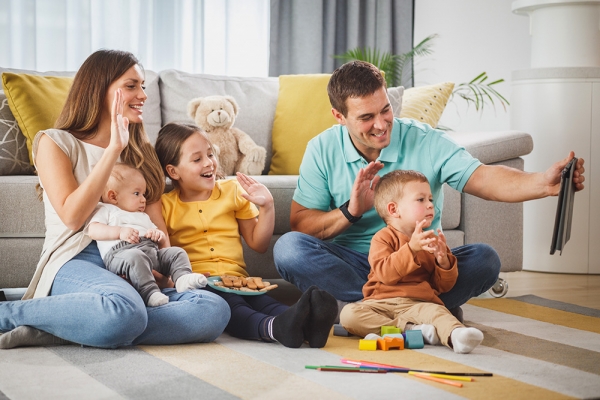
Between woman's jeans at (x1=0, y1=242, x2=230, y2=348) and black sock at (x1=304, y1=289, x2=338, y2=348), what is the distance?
229 mm

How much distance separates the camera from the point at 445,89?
3.23 metres

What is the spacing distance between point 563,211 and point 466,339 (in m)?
0.36

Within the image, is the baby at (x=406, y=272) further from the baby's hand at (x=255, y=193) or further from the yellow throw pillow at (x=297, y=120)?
the yellow throw pillow at (x=297, y=120)

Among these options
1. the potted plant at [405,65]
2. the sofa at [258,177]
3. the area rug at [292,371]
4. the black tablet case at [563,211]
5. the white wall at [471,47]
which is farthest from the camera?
the white wall at [471,47]

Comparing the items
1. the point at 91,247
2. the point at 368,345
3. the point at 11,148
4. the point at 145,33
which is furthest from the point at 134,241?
the point at 145,33

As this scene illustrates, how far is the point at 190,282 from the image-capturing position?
1872mm

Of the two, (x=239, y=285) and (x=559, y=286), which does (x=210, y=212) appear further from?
(x=559, y=286)

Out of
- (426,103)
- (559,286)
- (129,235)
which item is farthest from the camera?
(426,103)

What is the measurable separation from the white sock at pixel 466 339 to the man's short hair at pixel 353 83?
70cm

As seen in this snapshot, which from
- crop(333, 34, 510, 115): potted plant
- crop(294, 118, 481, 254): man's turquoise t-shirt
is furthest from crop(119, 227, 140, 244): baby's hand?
crop(333, 34, 510, 115): potted plant

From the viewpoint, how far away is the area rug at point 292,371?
143 centimetres

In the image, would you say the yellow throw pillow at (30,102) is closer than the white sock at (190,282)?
No

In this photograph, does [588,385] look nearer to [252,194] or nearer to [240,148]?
[252,194]

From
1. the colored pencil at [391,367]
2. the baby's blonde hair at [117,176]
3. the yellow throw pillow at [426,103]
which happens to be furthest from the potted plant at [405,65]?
the colored pencil at [391,367]
